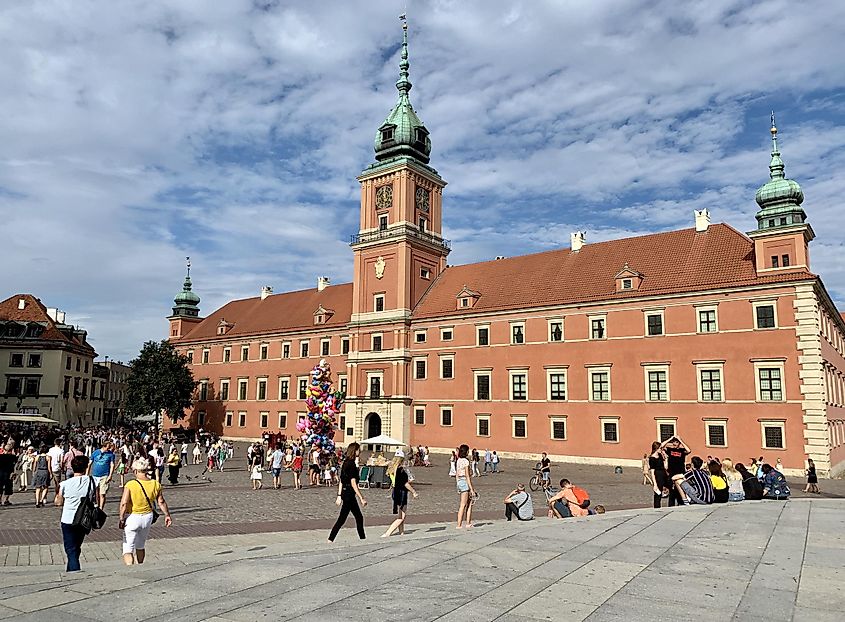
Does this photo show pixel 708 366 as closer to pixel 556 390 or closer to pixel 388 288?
pixel 556 390

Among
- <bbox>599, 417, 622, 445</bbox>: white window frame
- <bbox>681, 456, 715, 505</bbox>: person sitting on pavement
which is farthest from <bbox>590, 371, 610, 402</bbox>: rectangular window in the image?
<bbox>681, 456, 715, 505</bbox>: person sitting on pavement

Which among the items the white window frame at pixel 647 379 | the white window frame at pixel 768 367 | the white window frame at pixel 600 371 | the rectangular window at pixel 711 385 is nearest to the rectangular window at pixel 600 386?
the white window frame at pixel 600 371

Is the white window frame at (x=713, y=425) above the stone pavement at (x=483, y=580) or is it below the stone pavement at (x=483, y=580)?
above

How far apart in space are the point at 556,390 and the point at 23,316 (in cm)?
5279

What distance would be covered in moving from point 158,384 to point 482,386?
32.8 m

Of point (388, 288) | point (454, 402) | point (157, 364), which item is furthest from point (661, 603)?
point (157, 364)

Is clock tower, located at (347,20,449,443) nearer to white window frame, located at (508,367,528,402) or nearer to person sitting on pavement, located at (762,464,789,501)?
white window frame, located at (508,367,528,402)

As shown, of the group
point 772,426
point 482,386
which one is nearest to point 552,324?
point 482,386

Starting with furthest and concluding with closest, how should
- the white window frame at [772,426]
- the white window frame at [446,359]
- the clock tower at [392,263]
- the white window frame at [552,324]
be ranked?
the clock tower at [392,263], the white window frame at [446,359], the white window frame at [552,324], the white window frame at [772,426]

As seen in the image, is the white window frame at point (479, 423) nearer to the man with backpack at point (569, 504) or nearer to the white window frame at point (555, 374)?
the white window frame at point (555, 374)

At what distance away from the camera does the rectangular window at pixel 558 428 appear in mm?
40781

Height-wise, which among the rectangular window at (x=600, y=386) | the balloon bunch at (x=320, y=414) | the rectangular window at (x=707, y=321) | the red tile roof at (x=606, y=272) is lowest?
the balloon bunch at (x=320, y=414)

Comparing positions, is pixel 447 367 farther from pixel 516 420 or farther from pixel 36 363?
pixel 36 363

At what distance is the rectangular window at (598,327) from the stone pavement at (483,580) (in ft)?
95.5
